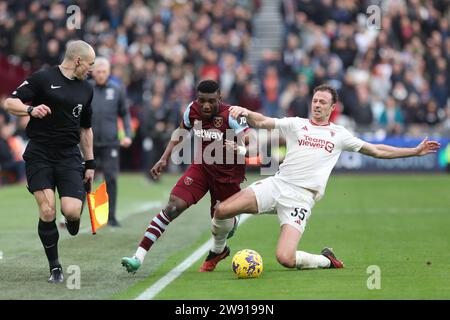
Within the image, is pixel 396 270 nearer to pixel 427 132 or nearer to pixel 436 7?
pixel 427 132

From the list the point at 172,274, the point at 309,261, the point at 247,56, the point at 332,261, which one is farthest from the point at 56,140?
the point at 247,56

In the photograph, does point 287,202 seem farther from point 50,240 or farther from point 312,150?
point 50,240

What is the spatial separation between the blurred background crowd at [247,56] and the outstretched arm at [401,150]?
54.7ft

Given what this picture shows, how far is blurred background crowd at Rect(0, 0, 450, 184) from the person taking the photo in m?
29.3

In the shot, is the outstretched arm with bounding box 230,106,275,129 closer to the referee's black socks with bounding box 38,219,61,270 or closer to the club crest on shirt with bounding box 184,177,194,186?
the club crest on shirt with bounding box 184,177,194,186

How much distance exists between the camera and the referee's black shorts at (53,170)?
1095 centimetres

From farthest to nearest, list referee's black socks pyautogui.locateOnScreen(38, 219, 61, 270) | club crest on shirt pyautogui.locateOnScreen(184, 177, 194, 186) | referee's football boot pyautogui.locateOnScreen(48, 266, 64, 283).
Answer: club crest on shirt pyautogui.locateOnScreen(184, 177, 194, 186) < referee's black socks pyautogui.locateOnScreen(38, 219, 61, 270) < referee's football boot pyautogui.locateOnScreen(48, 266, 64, 283)

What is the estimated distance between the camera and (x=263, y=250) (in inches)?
532

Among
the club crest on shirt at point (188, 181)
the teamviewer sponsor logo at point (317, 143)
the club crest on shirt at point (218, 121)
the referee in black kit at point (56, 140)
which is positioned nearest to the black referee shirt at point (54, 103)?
the referee in black kit at point (56, 140)

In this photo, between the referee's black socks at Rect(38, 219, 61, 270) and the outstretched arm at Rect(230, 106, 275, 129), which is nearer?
the referee's black socks at Rect(38, 219, 61, 270)

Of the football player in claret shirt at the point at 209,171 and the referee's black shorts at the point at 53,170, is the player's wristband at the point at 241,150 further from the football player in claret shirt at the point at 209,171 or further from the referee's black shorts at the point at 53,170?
the referee's black shorts at the point at 53,170

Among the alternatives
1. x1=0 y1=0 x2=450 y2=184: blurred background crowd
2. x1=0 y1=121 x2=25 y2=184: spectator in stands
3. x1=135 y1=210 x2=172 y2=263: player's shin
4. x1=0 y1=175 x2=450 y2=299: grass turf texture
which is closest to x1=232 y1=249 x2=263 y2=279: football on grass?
x1=0 y1=175 x2=450 y2=299: grass turf texture

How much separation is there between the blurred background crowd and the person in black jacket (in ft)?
35.5
